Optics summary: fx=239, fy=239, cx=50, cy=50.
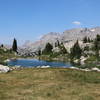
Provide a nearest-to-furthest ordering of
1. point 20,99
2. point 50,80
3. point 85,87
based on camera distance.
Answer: point 20,99 → point 85,87 → point 50,80

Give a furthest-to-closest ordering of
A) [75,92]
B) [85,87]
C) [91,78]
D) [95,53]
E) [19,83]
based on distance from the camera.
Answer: [95,53] < [91,78] < [19,83] < [85,87] < [75,92]

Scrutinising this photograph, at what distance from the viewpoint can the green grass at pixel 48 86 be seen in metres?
31.4

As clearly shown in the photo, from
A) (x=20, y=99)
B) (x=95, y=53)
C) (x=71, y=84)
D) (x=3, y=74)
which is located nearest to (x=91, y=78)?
(x=71, y=84)

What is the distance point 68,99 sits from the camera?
30.0m

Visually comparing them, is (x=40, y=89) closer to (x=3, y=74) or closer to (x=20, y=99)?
(x=20, y=99)

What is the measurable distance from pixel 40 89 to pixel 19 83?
6.27 meters

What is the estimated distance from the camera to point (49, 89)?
35250 millimetres

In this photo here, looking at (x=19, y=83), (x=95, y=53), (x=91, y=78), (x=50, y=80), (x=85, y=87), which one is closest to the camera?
(x=85, y=87)

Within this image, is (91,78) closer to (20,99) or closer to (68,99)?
(68,99)

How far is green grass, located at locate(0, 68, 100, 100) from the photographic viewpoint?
31.4m

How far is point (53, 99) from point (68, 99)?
189 centimetres

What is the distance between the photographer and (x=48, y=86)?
3744cm

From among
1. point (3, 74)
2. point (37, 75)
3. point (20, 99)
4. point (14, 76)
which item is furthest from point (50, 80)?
point (20, 99)

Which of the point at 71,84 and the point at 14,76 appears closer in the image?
the point at 71,84
